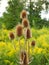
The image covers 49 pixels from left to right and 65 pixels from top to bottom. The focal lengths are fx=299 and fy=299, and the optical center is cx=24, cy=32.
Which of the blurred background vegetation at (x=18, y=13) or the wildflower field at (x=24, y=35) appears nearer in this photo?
the wildflower field at (x=24, y=35)

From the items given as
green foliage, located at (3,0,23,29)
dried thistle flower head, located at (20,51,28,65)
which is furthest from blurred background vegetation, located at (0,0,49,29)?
dried thistle flower head, located at (20,51,28,65)

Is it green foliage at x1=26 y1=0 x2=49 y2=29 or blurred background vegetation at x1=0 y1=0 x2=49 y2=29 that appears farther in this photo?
green foliage at x1=26 y1=0 x2=49 y2=29

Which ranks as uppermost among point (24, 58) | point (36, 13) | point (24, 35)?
point (24, 35)

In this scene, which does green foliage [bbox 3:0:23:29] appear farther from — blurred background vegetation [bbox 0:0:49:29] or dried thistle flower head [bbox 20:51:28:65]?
dried thistle flower head [bbox 20:51:28:65]

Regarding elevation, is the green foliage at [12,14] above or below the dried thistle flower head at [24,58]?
below

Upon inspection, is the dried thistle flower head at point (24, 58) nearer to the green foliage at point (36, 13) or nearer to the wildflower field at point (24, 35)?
the wildflower field at point (24, 35)

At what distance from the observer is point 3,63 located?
12.6ft

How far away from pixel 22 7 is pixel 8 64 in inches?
184

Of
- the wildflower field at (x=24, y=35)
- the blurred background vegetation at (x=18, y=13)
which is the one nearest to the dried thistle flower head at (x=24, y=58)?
the wildflower field at (x=24, y=35)

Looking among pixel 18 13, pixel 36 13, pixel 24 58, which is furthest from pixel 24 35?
pixel 36 13

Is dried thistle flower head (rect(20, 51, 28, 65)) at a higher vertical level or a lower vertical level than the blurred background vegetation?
higher

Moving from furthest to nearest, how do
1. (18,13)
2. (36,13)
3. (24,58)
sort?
(36,13)
(18,13)
(24,58)

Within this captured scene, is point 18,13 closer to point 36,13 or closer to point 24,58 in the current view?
point 36,13

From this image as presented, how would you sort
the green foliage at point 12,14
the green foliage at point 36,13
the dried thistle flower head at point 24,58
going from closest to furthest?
the dried thistle flower head at point 24,58, the green foliage at point 12,14, the green foliage at point 36,13
